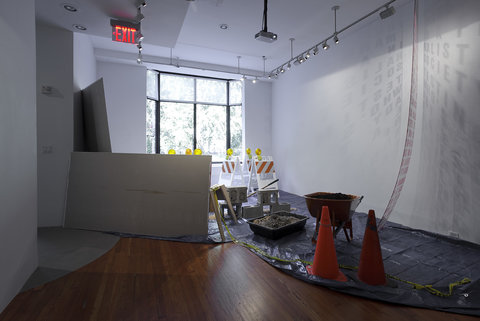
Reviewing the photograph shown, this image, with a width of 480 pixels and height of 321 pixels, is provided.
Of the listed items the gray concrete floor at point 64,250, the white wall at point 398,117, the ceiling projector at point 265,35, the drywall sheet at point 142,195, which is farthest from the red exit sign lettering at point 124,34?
the white wall at point 398,117

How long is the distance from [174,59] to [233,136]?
2.59 metres

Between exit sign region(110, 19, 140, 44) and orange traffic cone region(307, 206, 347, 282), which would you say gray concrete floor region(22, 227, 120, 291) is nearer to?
orange traffic cone region(307, 206, 347, 282)

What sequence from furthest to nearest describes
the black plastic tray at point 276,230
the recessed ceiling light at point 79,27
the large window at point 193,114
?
the large window at point 193,114 < the recessed ceiling light at point 79,27 < the black plastic tray at point 276,230

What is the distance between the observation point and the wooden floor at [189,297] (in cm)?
158

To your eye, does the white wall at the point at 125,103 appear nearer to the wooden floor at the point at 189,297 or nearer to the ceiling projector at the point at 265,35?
the ceiling projector at the point at 265,35

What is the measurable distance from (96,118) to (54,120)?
526 mm

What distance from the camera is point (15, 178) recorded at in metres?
1.81

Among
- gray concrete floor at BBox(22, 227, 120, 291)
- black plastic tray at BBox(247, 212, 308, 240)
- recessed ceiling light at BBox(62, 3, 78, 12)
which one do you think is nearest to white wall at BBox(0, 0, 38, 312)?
gray concrete floor at BBox(22, 227, 120, 291)

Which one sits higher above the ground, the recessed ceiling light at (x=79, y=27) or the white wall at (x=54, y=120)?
the recessed ceiling light at (x=79, y=27)

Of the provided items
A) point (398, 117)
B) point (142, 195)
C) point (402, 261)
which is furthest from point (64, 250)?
point (398, 117)

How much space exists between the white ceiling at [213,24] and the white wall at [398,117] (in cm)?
58

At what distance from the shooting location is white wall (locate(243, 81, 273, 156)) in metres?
Answer: 6.96

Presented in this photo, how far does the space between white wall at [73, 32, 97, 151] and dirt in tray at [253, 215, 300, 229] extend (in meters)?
2.95

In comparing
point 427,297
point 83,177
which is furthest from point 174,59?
point 427,297
